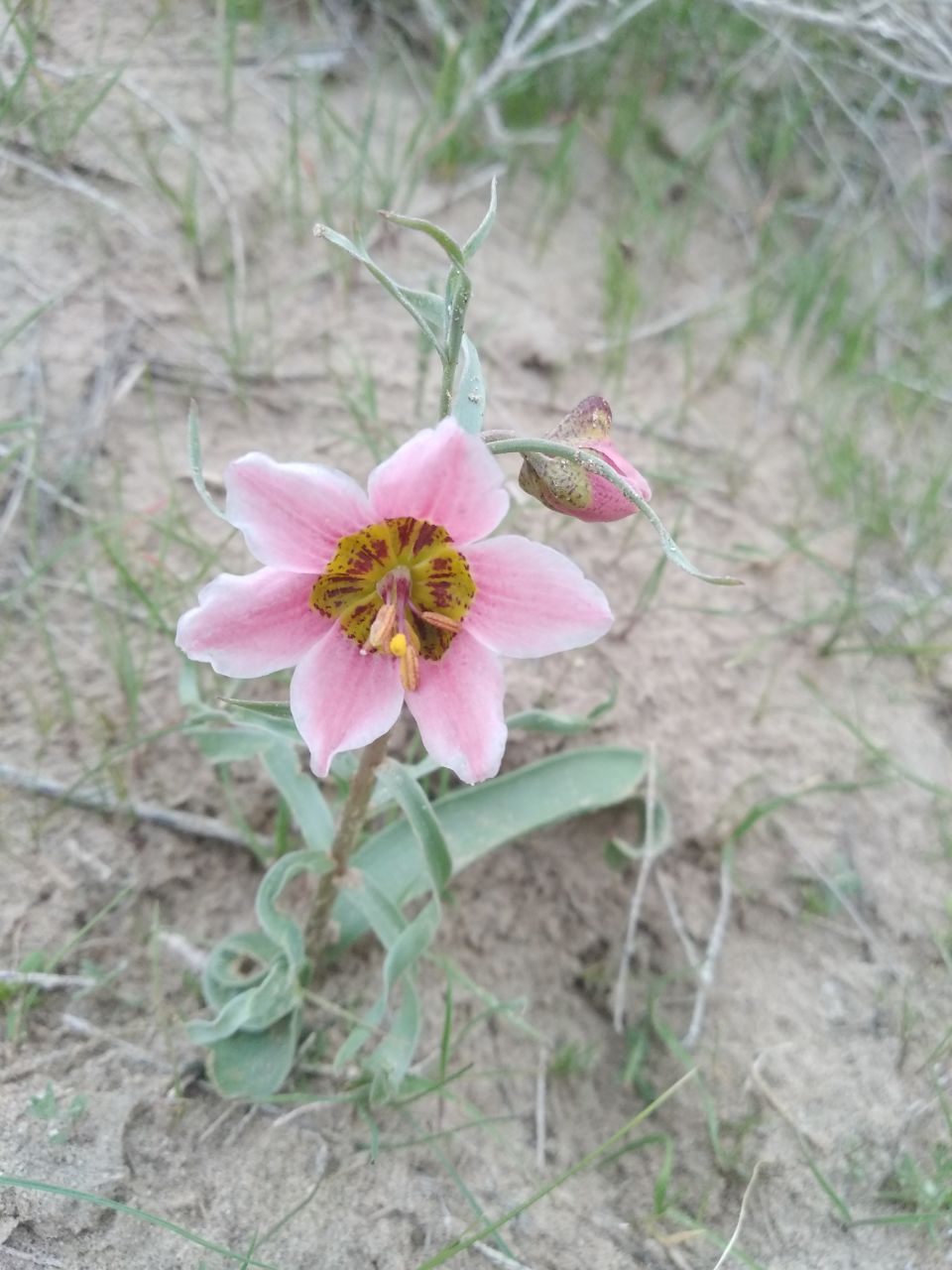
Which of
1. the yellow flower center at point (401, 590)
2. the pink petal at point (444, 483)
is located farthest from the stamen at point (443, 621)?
the pink petal at point (444, 483)

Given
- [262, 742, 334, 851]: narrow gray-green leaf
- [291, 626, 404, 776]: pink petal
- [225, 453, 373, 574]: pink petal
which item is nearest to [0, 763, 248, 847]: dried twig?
[262, 742, 334, 851]: narrow gray-green leaf

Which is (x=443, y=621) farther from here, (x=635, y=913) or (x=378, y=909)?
(x=635, y=913)

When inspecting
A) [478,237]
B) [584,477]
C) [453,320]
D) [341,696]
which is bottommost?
[341,696]

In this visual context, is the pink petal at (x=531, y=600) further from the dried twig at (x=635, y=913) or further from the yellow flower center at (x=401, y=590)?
the dried twig at (x=635, y=913)

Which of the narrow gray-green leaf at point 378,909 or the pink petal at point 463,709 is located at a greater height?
the pink petal at point 463,709

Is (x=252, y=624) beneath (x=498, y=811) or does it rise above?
above

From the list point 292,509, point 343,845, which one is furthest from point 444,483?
point 343,845

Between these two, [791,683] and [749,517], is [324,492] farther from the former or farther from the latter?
[749,517]
